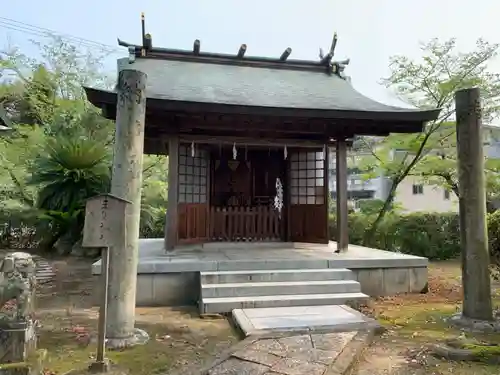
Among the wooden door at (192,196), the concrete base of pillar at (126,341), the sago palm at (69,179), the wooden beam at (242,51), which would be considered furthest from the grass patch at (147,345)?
the wooden beam at (242,51)

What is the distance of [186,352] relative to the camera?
384 centimetres

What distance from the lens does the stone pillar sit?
13.2ft

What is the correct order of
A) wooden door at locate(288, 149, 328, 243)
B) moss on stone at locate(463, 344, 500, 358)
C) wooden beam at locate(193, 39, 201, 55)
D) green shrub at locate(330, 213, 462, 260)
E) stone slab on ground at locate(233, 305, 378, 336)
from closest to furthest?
moss on stone at locate(463, 344, 500, 358)
stone slab on ground at locate(233, 305, 378, 336)
wooden door at locate(288, 149, 328, 243)
wooden beam at locate(193, 39, 201, 55)
green shrub at locate(330, 213, 462, 260)

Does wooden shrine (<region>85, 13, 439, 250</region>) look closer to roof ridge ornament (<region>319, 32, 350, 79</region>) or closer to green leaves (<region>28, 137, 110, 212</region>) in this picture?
roof ridge ornament (<region>319, 32, 350, 79</region>)

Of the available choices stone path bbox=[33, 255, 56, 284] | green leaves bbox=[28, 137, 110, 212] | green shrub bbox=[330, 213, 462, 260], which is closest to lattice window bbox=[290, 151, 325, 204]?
green shrub bbox=[330, 213, 462, 260]

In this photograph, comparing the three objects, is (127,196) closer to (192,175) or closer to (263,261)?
(263,261)

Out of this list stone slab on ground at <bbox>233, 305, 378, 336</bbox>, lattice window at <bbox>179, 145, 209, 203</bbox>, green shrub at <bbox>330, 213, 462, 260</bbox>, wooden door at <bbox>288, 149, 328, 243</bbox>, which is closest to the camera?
stone slab on ground at <bbox>233, 305, 378, 336</bbox>

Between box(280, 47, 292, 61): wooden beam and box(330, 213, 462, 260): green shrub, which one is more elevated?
box(280, 47, 292, 61): wooden beam

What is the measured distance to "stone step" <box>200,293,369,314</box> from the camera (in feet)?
17.2

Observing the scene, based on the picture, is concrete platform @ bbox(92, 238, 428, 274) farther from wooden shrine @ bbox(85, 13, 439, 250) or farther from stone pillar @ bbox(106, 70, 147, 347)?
stone pillar @ bbox(106, 70, 147, 347)

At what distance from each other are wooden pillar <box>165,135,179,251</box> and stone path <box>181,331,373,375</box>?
375 cm

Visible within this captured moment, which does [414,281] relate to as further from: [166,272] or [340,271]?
[166,272]

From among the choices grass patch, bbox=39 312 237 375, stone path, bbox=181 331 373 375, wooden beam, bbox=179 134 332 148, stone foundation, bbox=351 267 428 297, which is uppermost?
wooden beam, bbox=179 134 332 148

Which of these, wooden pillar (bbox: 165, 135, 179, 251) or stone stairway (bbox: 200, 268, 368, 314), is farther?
wooden pillar (bbox: 165, 135, 179, 251)
